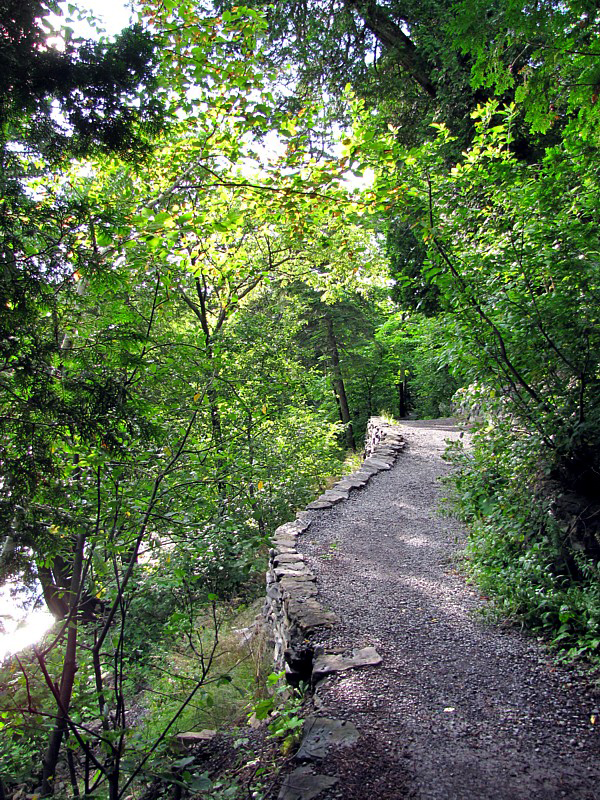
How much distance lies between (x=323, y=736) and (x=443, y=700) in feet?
2.49

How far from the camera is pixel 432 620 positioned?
3.87 m

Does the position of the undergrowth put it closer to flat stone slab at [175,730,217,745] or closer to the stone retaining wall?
the stone retaining wall

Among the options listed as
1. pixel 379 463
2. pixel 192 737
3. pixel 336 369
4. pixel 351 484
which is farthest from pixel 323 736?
pixel 336 369

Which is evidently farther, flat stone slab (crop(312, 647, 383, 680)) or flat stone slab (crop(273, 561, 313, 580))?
flat stone slab (crop(273, 561, 313, 580))

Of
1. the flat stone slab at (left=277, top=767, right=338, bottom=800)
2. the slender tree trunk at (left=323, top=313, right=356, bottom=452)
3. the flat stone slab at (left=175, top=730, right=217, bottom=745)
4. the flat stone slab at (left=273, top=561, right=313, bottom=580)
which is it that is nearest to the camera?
the flat stone slab at (left=277, top=767, right=338, bottom=800)

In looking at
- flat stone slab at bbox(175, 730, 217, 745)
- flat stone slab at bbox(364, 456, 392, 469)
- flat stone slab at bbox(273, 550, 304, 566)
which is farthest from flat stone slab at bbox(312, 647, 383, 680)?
flat stone slab at bbox(364, 456, 392, 469)

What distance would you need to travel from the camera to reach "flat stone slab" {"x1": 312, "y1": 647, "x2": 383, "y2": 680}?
10.6 feet

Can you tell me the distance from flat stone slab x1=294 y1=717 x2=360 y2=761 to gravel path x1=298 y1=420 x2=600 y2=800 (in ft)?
0.15

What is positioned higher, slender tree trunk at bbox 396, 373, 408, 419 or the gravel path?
slender tree trunk at bbox 396, 373, 408, 419

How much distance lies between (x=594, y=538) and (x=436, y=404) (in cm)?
1754

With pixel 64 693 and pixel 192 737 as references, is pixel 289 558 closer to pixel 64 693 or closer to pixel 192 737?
pixel 192 737

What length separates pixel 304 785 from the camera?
7.43ft

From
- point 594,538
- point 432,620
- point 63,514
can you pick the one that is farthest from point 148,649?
point 594,538

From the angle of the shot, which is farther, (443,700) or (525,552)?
(525,552)
